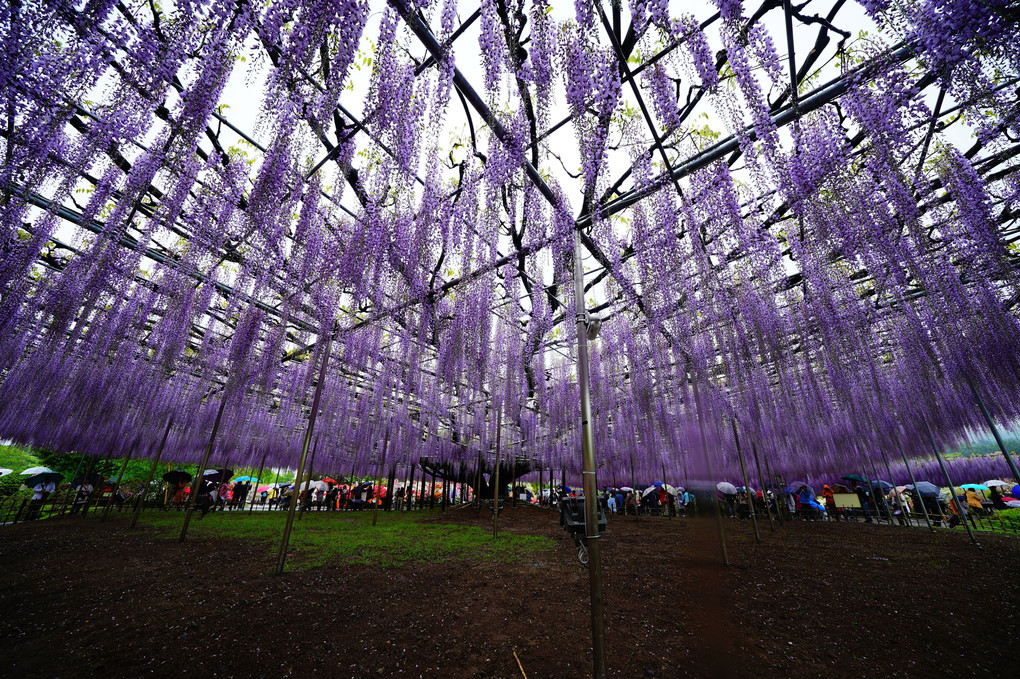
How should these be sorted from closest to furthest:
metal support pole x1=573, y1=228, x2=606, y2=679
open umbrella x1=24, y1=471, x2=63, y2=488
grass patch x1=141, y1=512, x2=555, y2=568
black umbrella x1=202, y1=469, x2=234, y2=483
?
metal support pole x1=573, y1=228, x2=606, y2=679
grass patch x1=141, y1=512, x2=555, y2=568
open umbrella x1=24, y1=471, x2=63, y2=488
black umbrella x1=202, y1=469, x2=234, y2=483

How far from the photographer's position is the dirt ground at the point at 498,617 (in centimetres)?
310

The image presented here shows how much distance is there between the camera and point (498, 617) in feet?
13.7

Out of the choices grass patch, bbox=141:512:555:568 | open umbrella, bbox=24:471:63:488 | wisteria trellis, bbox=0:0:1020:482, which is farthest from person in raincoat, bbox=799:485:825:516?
open umbrella, bbox=24:471:63:488

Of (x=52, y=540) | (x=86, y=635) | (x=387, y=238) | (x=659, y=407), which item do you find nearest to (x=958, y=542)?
(x=659, y=407)

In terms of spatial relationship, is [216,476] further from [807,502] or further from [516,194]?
[807,502]

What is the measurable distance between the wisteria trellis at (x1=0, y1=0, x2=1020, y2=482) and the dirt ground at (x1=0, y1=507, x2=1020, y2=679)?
88.5 inches

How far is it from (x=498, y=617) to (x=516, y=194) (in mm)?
6136

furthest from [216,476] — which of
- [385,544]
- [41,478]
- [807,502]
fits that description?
[807,502]

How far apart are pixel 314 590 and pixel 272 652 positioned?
1.91 m

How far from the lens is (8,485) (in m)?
19.7

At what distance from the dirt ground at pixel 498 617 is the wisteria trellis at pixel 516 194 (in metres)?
2.25

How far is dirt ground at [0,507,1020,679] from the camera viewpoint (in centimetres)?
310

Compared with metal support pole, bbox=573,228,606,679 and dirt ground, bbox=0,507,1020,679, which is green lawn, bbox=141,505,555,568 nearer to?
dirt ground, bbox=0,507,1020,679

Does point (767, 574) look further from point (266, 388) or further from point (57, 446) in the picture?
point (57, 446)
